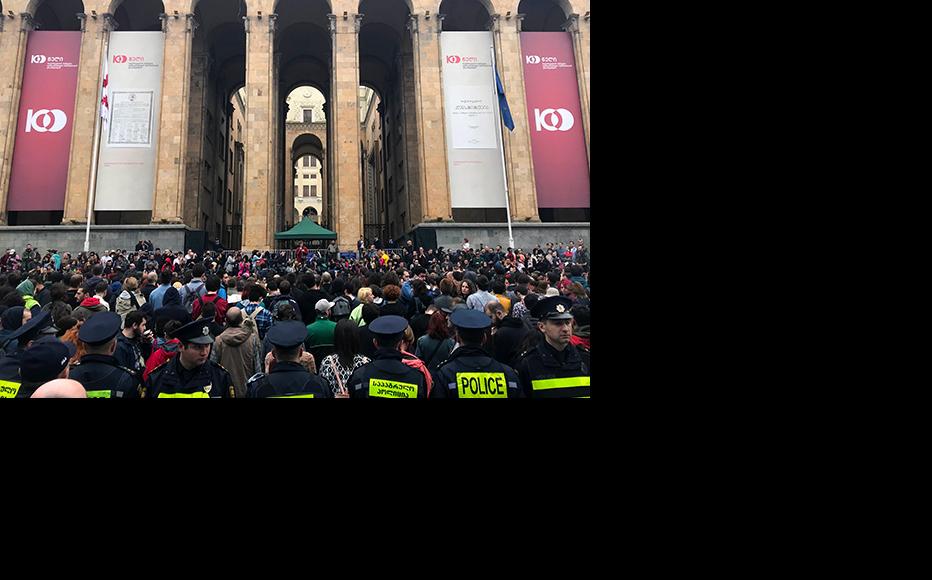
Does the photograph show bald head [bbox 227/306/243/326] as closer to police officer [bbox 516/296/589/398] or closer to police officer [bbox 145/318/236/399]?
police officer [bbox 145/318/236/399]

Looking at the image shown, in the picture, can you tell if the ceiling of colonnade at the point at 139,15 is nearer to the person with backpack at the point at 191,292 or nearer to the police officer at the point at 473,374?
the person with backpack at the point at 191,292

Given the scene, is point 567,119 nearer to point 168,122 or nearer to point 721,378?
point 168,122

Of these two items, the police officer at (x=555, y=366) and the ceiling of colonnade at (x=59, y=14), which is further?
the ceiling of colonnade at (x=59, y=14)

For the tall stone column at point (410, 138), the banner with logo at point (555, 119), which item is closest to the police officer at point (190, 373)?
the banner with logo at point (555, 119)

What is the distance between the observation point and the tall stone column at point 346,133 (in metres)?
29.2

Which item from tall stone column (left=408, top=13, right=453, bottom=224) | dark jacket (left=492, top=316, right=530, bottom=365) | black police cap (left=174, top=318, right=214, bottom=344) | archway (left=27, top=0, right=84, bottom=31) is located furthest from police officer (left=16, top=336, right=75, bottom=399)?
archway (left=27, top=0, right=84, bottom=31)

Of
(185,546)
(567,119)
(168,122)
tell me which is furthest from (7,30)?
(185,546)

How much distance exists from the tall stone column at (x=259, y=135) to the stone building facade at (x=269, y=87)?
6 cm

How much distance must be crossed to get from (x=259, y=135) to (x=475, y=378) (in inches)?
1162

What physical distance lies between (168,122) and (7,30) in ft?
31.7

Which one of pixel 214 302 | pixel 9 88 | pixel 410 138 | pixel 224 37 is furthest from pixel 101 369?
pixel 224 37

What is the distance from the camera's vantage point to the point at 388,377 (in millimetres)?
3697

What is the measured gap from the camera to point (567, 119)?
95.3 ft

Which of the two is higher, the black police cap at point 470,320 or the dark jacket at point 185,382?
the black police cap at point 470,320
